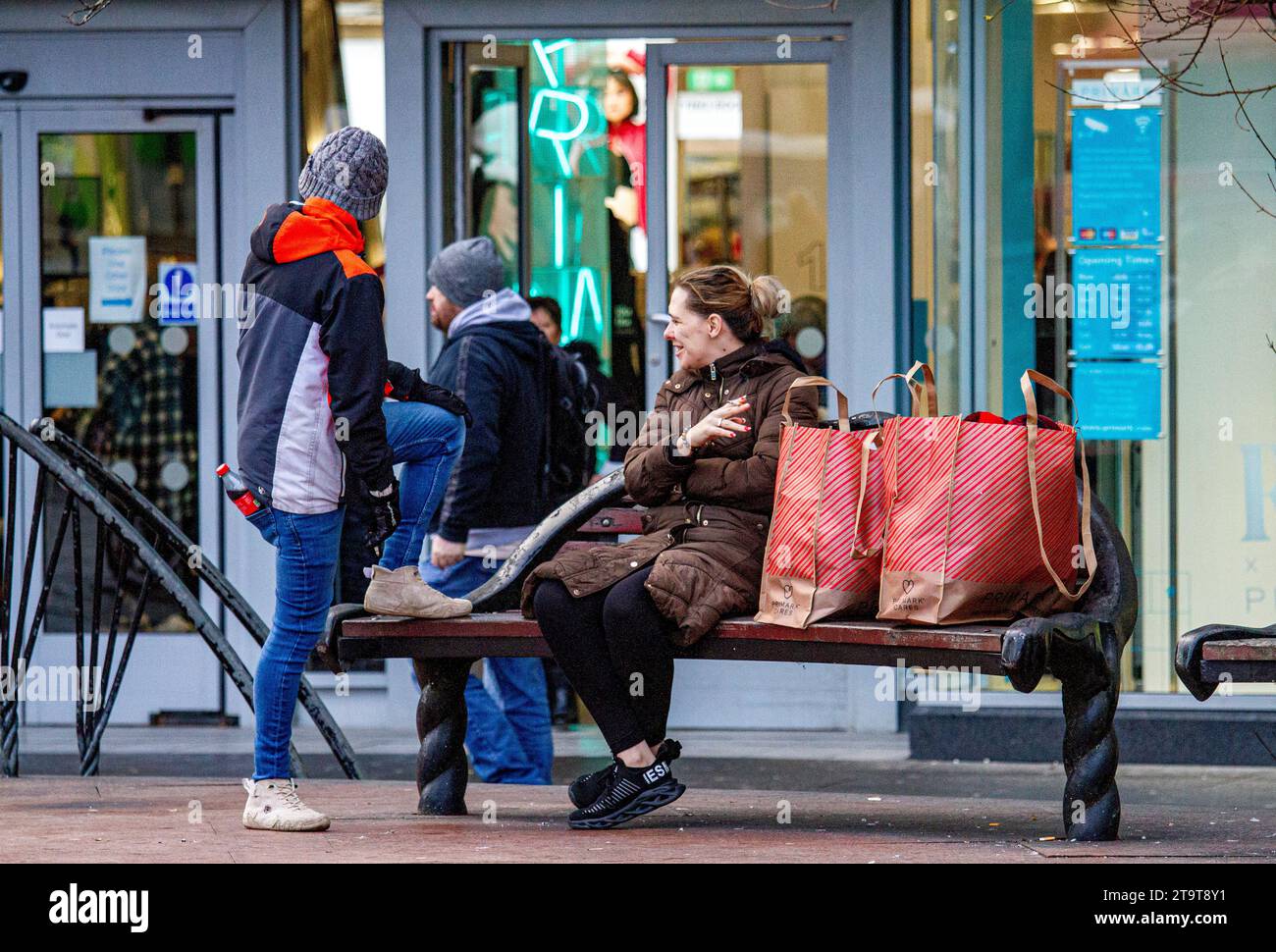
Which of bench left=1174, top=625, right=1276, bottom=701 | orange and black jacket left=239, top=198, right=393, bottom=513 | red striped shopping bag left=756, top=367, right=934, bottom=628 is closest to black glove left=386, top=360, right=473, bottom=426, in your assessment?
orange and black jacket left=239, top=198, right=393, bottom=513

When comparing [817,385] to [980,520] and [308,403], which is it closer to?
[980,520]

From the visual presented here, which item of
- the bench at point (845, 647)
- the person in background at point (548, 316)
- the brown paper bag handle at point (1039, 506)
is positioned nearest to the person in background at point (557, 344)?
the person in background at point (548, 316)

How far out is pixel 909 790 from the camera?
22.9ft

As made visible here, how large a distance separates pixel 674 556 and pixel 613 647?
0.98 ft

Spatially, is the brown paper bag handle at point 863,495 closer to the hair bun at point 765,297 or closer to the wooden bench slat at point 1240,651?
the hair bun at point 765,297

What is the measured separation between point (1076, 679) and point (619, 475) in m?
1.54

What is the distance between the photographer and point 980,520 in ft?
15.4

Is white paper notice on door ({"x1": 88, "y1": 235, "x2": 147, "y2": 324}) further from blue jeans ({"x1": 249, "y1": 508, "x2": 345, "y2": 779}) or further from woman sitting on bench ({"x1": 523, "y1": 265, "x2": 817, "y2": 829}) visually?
woman sitting on bench ({"x1": 523, "y1": 265, "x2": 817, "y2": 829})

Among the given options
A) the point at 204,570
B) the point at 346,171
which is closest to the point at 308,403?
the point at 346,171

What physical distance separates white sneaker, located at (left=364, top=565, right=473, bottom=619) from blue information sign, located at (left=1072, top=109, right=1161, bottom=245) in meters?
3.86

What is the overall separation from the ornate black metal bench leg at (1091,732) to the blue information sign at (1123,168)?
3594 millimetres
